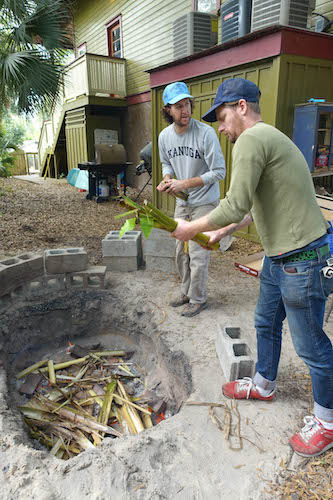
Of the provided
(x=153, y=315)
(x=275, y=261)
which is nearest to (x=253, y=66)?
(x=153, y=315)

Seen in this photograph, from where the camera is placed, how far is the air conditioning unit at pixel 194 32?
299 inches

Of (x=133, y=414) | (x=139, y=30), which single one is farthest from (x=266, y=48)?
(x=139, y=30)

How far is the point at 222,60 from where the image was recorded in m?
6.47

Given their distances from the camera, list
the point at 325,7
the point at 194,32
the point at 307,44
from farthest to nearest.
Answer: the point at 194,32 < the point at 325,7 < the point at 307,44

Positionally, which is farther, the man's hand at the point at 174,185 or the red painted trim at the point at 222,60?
the red painted trim at the point at 222,60

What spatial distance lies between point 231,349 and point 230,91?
6.32ft

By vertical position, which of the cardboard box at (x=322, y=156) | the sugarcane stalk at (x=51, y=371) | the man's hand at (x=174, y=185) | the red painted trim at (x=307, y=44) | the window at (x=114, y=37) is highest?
the window at (x=114, y=37)

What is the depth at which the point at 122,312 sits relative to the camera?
14.7ft

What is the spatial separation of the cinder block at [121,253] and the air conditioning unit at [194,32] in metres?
4.80

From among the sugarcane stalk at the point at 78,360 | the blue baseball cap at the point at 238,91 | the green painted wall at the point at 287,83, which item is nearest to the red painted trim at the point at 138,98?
the green painted wall at the point at 287,83

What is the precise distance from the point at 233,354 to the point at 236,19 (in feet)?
19.4

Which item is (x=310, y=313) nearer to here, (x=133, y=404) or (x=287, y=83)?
(x=133, y=404)

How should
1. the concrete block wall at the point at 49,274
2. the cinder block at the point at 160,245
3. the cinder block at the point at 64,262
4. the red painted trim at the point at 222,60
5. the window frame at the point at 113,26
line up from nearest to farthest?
the concrete block wall at the point at 49,274 < the cinder block at the point at 64,262 < the cinder block at the point at 160,245 < the red painted trim at the point at 222,60 < the window frame at the point at 113,26

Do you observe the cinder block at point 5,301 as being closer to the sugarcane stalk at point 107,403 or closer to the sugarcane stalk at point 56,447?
the sugarcane stalk at point 107,403
